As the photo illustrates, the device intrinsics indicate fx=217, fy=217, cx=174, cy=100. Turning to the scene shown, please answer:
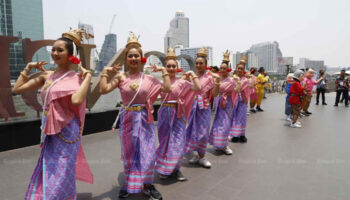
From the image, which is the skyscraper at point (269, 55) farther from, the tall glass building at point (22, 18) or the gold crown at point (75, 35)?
the gold crown at point (75, 35)

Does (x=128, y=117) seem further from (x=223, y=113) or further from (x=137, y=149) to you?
(x=223, y=113)

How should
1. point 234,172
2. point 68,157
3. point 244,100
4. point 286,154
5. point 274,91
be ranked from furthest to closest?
point 274,91 < point 244,100 < point 286,154 < point 234,172 < point 68,157

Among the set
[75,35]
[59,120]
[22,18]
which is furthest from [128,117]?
[22,18]

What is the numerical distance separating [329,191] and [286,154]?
1.46 metres

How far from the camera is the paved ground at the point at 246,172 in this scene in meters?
2.75

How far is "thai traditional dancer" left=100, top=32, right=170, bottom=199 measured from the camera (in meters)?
2.52

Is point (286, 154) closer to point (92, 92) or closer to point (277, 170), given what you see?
point (277, 170)

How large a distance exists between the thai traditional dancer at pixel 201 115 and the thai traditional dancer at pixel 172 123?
0.54m

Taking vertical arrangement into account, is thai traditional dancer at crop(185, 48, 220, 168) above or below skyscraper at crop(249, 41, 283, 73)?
below

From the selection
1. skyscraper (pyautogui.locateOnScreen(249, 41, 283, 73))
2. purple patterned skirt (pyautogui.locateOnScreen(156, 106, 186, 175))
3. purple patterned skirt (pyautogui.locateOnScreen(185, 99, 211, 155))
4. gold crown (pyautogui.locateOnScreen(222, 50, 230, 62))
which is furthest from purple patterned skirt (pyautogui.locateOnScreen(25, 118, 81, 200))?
skyscraper (pyautogui.locateOnScreen(249, 41, 283, 73))

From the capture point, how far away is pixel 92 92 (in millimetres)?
5723

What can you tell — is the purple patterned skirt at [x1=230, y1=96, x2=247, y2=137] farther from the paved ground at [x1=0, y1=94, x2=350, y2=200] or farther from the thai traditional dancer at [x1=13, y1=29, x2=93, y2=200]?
the thai traditional dancer at [x1=13, y1=29, x2=93, y2=200]

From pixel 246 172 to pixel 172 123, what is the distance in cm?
143

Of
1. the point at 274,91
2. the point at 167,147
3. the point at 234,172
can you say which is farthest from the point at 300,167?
the point at 274,91
